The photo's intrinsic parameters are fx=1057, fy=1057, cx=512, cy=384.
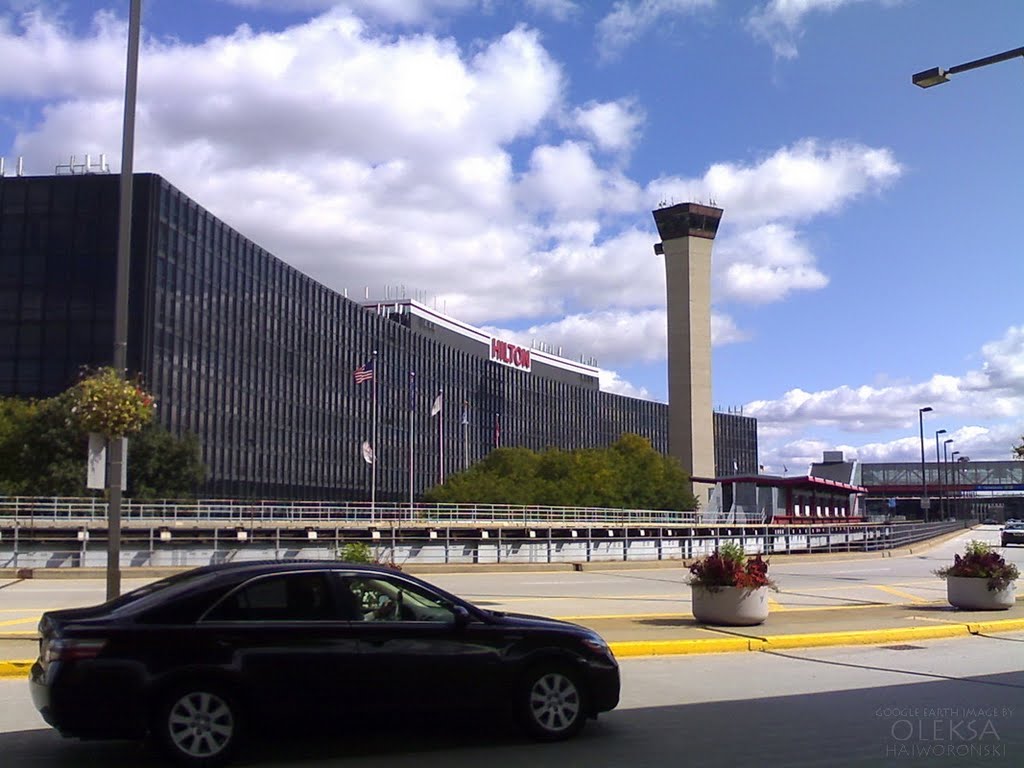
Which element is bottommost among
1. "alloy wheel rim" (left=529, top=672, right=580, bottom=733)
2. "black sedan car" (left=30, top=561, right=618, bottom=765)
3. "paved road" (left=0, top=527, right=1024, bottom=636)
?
"paved road" (left=0, top=527, right=1024, bottom=636)

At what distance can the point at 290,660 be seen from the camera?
7.99 m

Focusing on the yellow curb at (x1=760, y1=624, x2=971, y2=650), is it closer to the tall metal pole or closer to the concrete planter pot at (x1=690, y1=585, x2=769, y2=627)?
the concrete planter pot at (x1=690, y1=585, x2=769, y2=627)

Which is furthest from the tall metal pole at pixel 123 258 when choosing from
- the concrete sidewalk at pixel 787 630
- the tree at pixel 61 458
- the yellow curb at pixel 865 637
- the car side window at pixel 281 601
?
the tree at pixel 61 458

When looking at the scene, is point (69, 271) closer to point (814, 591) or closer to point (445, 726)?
point (814, 591)

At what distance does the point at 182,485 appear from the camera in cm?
5784

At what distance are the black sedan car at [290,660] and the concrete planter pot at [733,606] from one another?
7732mm

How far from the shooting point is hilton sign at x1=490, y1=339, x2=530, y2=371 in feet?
431

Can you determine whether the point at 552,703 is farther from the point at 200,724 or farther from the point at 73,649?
the point at 73,649

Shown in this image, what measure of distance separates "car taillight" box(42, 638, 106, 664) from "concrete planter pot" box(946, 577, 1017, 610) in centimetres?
1707

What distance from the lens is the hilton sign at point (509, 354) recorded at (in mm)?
131250

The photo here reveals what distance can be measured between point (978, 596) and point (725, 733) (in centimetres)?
1266

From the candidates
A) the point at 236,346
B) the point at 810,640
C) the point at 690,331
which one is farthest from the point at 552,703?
the point at 690,331

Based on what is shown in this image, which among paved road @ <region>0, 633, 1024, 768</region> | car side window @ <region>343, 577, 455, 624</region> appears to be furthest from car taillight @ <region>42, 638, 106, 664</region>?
car side window @ <region>343, 577, 455, 624</region>

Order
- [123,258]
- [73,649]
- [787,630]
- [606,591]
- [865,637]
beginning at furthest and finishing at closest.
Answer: [606,591] < [787,630] < [865,637] < [123,258] < [73,649]
